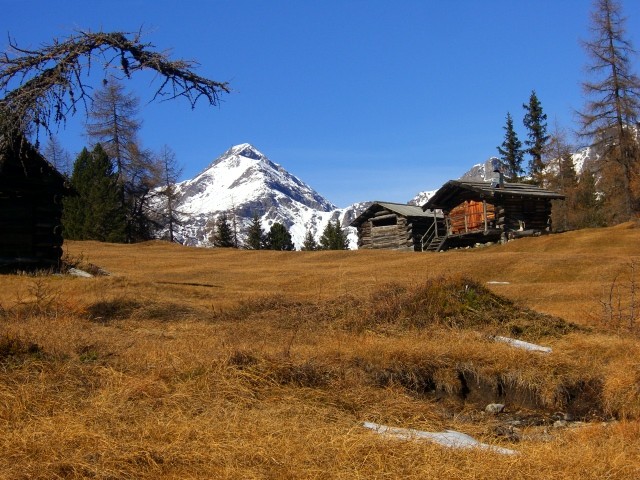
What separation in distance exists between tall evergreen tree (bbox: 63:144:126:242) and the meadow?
31999 mm

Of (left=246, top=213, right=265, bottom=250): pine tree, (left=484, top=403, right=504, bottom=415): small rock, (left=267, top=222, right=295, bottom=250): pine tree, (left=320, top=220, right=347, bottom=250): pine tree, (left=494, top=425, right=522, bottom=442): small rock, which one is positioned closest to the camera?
(left=494, top=425, right=522, bottom=442): small rock

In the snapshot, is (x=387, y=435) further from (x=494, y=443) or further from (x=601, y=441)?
(x=601, y=441)

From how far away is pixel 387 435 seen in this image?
5.25m

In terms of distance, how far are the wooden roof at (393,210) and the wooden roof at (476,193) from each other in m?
2.18

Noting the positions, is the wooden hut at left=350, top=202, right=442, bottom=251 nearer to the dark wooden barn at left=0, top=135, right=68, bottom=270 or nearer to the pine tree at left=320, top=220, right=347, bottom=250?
the pine tree at left=320, top=220, right=347, bottom=250

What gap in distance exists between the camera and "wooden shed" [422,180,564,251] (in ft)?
124

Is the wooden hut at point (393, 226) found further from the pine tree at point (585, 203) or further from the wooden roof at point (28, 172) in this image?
the wooden roof at point (28, 172)

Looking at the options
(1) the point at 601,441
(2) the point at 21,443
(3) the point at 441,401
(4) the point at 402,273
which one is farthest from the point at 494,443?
(4) the point at 402,273

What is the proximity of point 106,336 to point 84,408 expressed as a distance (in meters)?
4.05

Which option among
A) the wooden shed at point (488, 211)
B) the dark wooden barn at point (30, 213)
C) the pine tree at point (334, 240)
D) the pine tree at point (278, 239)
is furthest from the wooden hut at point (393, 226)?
the dark wooden barn at point (30, 213)

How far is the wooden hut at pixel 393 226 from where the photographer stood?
43.8m

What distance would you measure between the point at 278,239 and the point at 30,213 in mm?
43804

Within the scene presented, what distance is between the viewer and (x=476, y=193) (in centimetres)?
3894

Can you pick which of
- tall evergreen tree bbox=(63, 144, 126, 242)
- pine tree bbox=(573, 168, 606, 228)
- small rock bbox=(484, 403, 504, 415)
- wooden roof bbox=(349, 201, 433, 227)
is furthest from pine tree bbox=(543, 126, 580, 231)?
small rock bbox=(484, 403, 504, 415)
